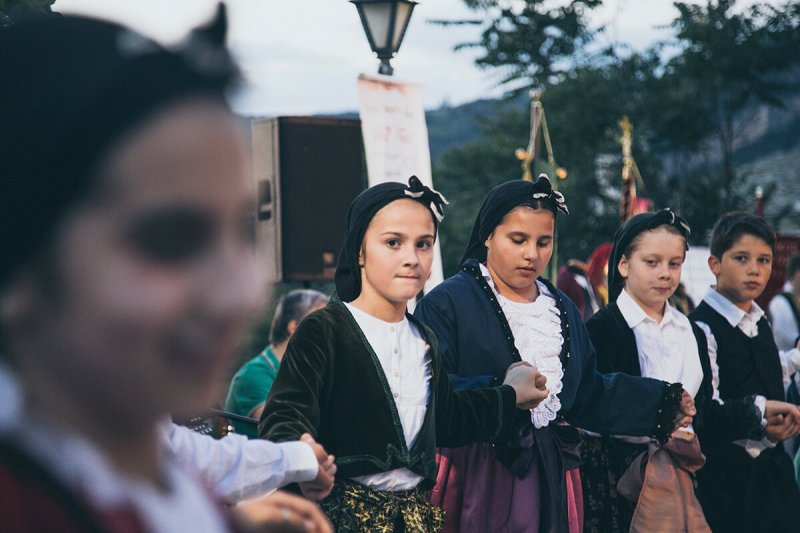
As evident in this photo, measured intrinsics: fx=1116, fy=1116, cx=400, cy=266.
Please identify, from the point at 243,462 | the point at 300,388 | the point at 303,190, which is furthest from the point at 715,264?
the point at 243,462

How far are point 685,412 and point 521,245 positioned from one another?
0.93 m

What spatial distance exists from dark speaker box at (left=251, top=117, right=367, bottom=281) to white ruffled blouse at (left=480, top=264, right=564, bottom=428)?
3.66 metres

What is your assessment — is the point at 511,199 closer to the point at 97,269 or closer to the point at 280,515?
the point at 280,515

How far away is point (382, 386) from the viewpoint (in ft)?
10.7

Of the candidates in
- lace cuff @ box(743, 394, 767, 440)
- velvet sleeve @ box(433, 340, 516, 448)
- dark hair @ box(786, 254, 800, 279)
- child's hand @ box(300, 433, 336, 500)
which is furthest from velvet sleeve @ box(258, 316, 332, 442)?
dark hair @ box(786, 254, 800, 279)

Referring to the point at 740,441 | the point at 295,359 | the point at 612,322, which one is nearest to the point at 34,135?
the point at 295,359

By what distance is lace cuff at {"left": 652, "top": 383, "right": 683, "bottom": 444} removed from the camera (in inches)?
168

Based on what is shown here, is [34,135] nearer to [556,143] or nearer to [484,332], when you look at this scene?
[484,332]

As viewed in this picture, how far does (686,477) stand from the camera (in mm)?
4543

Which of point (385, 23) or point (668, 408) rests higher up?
point (385, 23)

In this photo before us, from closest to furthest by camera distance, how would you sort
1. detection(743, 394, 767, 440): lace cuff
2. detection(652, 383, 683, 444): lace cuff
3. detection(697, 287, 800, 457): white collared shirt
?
detection(652, 383, 683, 444): lace cuff → detection(743, 394, 767, 440): lace cuff → detection(697, 287, 800, 457): white collared shirt

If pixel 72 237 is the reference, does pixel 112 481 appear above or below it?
below

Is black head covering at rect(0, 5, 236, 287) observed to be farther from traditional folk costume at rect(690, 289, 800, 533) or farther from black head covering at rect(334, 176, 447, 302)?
traditional folk costume at rect(690, 289, 800, 533)

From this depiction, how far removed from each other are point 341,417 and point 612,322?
6.15 feet
